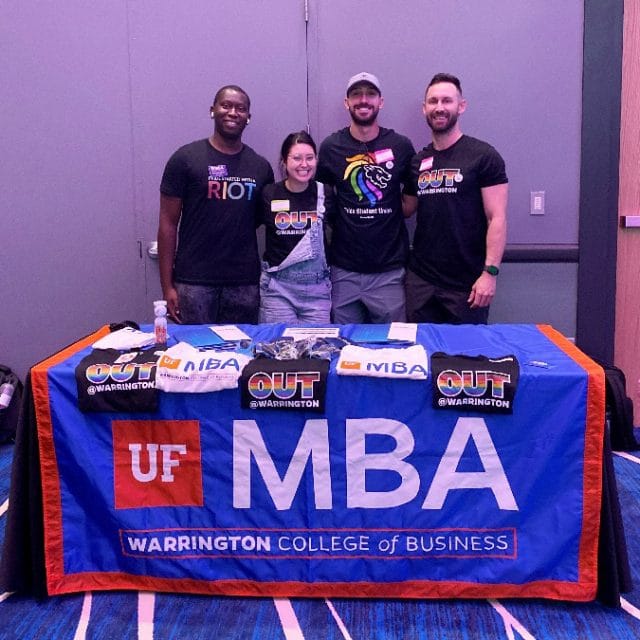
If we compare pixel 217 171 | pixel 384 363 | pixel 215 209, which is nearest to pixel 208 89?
pixel 217 171

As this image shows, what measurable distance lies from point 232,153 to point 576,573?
210cm

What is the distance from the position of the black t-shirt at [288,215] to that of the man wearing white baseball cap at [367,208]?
0.13 metres

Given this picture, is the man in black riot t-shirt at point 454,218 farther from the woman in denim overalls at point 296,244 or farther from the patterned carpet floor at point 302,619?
the patterned carpet floor at point 302,619

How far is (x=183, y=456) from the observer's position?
79.4 inches

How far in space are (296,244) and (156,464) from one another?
122 cm

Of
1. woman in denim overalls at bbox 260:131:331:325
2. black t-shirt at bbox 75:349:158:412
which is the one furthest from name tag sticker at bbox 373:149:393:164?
black t-shirt at bbox 75:349:158:412

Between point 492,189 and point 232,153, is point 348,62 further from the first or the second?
point 492,189

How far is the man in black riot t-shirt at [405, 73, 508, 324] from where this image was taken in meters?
2.92

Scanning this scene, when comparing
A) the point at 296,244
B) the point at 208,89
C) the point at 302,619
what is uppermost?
the point at 208,89

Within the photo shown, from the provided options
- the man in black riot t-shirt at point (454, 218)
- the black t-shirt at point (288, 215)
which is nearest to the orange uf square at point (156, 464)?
the black t-shirt at point (288, 215)

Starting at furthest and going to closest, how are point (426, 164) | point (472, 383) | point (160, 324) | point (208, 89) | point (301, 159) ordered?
point (208, 89)
point (426, 164)
point (301, 159)
point (160, 324)
point (472, 383)

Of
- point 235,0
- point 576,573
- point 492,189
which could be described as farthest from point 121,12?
point 576,573

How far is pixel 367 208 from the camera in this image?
118 inches

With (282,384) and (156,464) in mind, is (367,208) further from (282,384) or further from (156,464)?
(156,464)
